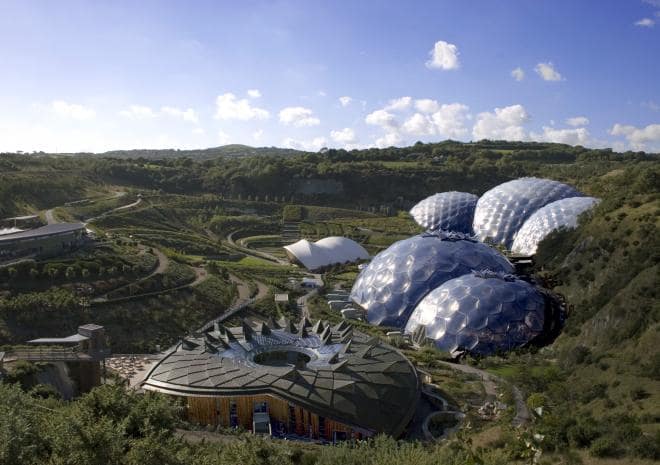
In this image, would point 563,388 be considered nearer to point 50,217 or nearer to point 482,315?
point 482,315

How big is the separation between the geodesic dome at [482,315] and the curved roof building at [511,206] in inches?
958

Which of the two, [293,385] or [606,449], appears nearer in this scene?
[606,449]

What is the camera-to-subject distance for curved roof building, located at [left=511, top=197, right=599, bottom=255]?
166 ft

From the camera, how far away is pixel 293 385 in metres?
22.3

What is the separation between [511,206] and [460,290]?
94.0ft

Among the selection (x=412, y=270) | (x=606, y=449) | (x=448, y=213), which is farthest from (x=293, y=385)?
(x=448, y=213)

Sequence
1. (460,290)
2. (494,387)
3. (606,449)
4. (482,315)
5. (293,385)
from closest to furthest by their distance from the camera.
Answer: (606,449), (293,385), (494,387), (482,315), (460,290)

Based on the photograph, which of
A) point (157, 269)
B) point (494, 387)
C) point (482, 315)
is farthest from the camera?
point (157, 269)

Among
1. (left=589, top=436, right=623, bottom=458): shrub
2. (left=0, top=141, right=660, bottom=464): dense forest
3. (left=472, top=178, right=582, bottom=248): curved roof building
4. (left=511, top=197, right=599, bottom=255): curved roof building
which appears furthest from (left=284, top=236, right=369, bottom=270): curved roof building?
(left=589, top=436, right=623, bottom=458): shrub

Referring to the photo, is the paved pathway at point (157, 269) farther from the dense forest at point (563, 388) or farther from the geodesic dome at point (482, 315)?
the geodesic dome at point (482, 315)

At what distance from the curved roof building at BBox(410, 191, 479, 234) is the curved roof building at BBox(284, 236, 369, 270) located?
1130cm

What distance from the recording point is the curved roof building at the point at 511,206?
58.4 meters

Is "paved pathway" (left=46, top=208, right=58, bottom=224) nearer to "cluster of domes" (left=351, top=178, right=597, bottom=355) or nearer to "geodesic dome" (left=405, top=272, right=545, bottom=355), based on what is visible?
"cluster of domes" (left=351, top=178, right=597, bottom=355)

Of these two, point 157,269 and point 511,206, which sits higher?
point 511,206
